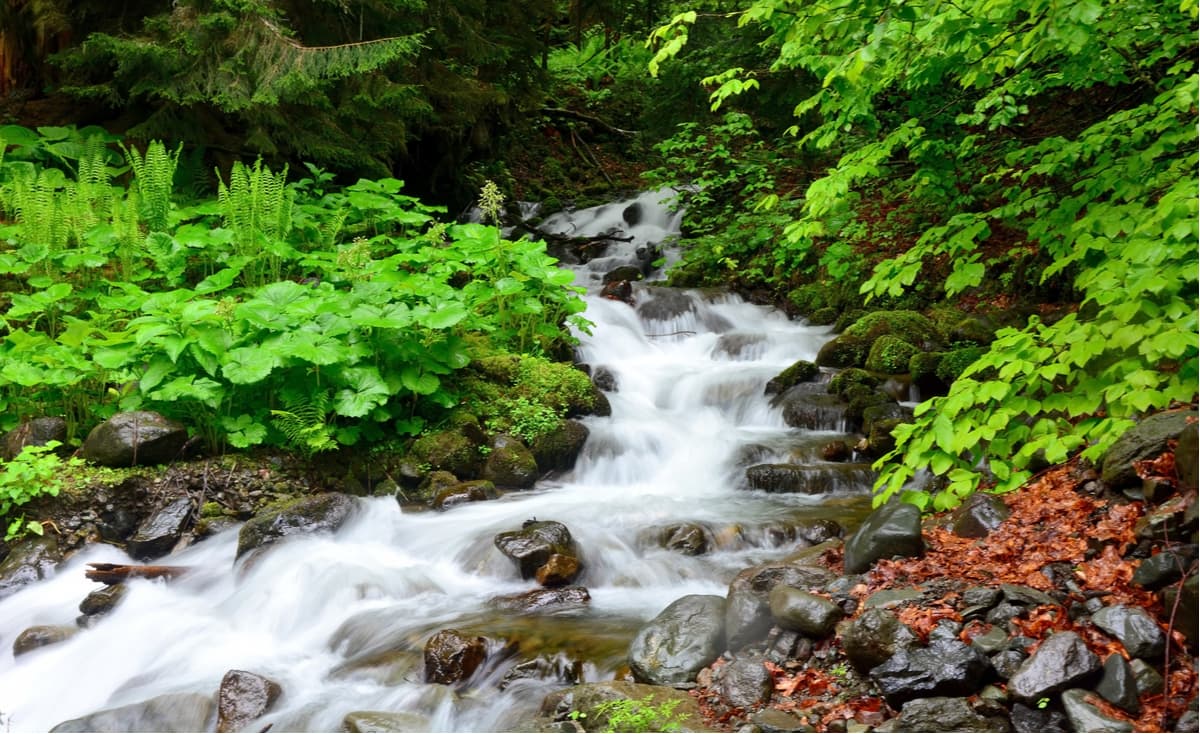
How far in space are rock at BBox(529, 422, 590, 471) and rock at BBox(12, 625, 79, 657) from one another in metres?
3.58

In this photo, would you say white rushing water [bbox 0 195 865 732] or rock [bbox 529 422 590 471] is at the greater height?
rock [bbox 529 422 590 471]

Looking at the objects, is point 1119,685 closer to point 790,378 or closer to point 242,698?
point 242,698

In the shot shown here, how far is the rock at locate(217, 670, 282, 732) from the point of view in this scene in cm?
398

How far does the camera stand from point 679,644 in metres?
4.02

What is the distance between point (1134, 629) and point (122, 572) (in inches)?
217

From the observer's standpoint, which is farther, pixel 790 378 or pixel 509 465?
pixel 790 378

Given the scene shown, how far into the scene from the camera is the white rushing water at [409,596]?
4.27 meters

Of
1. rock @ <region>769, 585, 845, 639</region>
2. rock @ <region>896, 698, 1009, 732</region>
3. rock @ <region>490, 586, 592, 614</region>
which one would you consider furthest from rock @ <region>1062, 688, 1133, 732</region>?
rock @ <region>490, 586, 592, 614</region>

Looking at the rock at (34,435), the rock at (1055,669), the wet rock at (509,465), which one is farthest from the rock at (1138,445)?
the rock at (34,435)

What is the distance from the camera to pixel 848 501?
6492 millimetres

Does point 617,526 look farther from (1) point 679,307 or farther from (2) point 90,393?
(1) point 679,307

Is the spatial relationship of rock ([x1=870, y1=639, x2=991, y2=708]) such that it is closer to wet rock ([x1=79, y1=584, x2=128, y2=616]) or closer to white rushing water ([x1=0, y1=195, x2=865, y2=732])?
white rushing water ([x1=0, y1=195, x2=865, y2=732])

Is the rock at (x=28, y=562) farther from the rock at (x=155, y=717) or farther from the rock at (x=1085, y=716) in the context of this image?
the rock at (x=1085, y=716)

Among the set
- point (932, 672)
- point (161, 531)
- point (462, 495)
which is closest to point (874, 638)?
point (932, 672)
